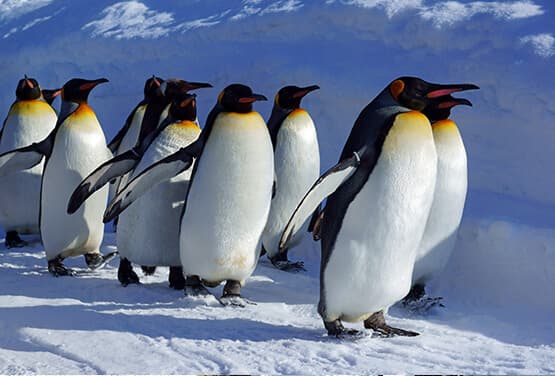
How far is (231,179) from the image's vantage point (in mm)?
4113

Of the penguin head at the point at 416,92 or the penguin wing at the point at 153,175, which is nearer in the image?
the penguin head at the point at 416,92

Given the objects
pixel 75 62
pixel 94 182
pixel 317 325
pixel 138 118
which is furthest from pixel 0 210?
pixel 75 62

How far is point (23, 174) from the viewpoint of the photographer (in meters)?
5.95

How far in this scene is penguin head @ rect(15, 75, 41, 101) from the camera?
5.86 m

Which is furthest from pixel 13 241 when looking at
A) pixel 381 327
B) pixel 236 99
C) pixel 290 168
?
pixel 381 327

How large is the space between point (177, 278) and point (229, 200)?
700mm

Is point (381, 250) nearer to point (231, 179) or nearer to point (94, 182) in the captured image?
point (231, 179)

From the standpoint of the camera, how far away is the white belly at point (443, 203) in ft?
13.9

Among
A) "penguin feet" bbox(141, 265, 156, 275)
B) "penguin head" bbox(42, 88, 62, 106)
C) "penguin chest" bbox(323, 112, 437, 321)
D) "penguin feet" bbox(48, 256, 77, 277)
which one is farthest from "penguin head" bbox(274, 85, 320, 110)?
"penguin head" bbox(42, 88, 62, 106)

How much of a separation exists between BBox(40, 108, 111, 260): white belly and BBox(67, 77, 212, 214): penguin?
0.23 meters

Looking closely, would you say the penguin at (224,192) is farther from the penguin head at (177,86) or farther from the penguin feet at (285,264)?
the penguin feet at (285,264)

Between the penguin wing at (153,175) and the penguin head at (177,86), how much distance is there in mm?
444

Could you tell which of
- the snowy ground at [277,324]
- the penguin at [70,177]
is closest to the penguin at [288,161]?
the snowy ground at [277,324]

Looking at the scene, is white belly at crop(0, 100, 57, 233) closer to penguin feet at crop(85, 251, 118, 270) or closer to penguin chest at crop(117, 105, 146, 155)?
penguin chest at crop(117, 105, 146, 155)
